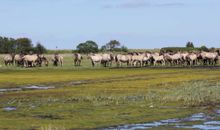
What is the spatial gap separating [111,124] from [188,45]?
138 m

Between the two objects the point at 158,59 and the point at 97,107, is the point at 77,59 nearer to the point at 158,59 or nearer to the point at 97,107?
the point at 158,59

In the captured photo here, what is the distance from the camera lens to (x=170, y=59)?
89.4 m

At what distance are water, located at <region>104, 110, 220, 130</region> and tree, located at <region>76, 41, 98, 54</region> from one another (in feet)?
432

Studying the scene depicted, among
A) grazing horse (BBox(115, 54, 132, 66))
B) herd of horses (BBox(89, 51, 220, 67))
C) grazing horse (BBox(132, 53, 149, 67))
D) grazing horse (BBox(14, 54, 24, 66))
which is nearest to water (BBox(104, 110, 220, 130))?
herd of horses (BBox(89, 51, 220, 67))

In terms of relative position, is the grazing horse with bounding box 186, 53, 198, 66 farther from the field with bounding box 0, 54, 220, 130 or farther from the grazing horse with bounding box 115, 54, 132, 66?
the field with bounding box 0, 54, 220, 130

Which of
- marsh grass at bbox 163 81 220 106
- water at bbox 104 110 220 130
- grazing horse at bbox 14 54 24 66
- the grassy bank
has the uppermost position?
grazing horse at bbox 14 54 24 66

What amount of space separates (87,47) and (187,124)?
138557 millimetres

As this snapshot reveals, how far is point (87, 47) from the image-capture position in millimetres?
161000

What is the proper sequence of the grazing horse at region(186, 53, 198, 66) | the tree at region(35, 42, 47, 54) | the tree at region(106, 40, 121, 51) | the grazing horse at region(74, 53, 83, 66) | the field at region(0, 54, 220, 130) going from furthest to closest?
the tree at region(106, 40, 121, 51)
the tree at region(35, 42, 47, 54)
the grazing horse at region(74, 53, 83, 66)
the grazing horse at region(186, 53, 198, 66)
the field at region(0, 54, 220, 130)

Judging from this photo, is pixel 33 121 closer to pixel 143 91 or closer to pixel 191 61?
pixel 143 91

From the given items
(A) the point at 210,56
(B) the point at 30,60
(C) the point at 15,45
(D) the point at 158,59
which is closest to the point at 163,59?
(D) the point at 158,59

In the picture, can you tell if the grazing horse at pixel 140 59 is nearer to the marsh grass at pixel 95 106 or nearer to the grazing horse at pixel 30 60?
the grazing horse at pixel 30 60

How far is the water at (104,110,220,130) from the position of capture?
22141mm

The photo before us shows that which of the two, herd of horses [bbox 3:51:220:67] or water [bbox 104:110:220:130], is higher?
herd of horses [bbox 3:51:220:67]
